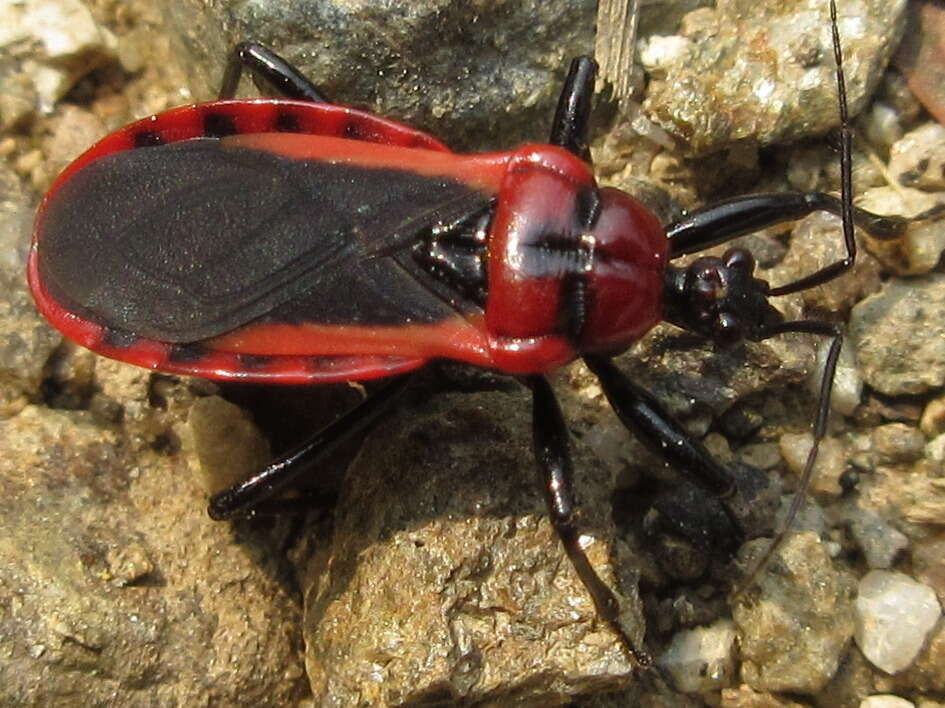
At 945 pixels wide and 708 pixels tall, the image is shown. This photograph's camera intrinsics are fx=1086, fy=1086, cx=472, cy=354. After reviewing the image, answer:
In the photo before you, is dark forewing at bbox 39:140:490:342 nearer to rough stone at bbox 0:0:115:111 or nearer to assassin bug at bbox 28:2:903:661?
assassin bug at bbox 28:2:903:661

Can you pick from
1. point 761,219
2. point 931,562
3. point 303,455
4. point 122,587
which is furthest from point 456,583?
point 931,562

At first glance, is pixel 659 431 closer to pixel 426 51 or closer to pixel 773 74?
pixel 773 74

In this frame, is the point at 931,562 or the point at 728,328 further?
the point at 931,562

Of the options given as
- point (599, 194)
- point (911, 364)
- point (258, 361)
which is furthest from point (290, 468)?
point (911, 364)

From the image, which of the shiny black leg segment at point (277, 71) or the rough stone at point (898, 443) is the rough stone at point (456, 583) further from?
the shiny black leg segment at point (277, 71)

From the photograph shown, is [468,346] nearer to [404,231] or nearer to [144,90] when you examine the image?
[404,231]

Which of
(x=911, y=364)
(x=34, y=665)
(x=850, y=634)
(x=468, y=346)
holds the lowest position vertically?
(x=850, y=634)

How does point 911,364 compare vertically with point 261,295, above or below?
below
